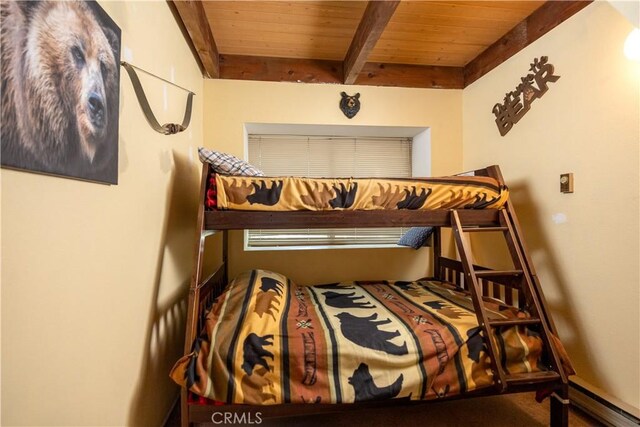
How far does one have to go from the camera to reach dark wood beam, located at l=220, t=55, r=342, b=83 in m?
2.47

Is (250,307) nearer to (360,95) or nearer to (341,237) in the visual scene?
(341,237)

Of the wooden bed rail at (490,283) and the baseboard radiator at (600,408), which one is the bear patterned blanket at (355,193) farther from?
the baseboard radiator at (600,408)

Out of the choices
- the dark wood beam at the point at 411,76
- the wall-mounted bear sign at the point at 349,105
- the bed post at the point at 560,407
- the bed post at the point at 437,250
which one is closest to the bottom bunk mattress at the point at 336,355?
the bed post at the point at 560,407

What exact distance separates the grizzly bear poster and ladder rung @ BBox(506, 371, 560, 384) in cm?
195

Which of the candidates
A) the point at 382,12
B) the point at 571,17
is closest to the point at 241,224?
the point at 382,12

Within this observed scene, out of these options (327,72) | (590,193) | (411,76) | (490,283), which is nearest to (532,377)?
(490,283)

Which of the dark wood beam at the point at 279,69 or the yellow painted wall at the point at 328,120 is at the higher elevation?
the dark wood beam at the point at 279,69

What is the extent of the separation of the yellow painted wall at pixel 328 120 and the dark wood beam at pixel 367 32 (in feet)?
1.11

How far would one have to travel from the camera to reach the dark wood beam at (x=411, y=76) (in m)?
2.64

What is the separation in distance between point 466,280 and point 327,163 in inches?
67.8

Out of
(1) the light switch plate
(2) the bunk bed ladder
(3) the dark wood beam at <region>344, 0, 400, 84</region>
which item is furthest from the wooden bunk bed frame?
(3) the dark wood beam at <region>344, 0, 400, 84</region>

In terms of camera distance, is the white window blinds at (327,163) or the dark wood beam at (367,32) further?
the white window blinds at (327,163)

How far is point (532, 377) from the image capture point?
136cm

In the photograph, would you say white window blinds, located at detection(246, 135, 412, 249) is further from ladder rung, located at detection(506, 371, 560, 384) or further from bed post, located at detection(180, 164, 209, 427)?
ladder rung, located at detection(506, 371, 560, 384)
